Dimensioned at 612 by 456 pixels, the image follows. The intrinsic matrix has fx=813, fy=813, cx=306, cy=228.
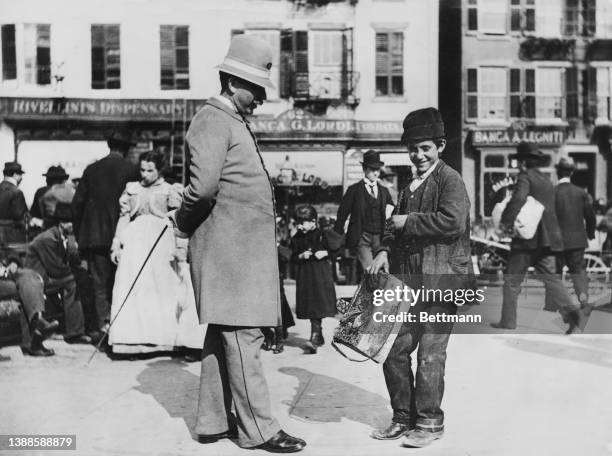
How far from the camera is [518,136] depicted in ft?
35.2

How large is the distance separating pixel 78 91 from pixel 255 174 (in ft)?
13.3

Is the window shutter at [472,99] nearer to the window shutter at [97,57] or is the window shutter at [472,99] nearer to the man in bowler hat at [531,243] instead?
the man in bowler hat at [531,243]

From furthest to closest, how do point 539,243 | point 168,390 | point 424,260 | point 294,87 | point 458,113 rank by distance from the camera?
point 458,113, point 294,87, point 539,243, point 168,390, point 424,260

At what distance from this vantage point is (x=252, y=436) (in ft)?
10.3

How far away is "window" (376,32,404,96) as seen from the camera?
21.6ft

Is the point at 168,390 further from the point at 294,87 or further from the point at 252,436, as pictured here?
the point at 294,87

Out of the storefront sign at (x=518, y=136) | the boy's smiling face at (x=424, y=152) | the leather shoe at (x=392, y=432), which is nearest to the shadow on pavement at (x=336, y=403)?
the leather shoe at (x=392, y=432)

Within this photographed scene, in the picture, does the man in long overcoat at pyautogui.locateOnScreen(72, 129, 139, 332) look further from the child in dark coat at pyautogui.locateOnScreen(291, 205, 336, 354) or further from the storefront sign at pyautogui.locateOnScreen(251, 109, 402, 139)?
the storefront sign at pyautogui.locateOnScreen(251, 109, 402, 139)

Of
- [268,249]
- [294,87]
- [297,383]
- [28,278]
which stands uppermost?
[294,87]

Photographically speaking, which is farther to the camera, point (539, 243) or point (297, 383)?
point (539, 243)

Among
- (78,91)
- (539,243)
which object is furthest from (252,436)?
(78,91)

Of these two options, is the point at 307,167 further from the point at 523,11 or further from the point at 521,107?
the point at 521,107

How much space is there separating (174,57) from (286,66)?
1.30m

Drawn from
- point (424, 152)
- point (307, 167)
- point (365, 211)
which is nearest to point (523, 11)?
point (365, 211)
